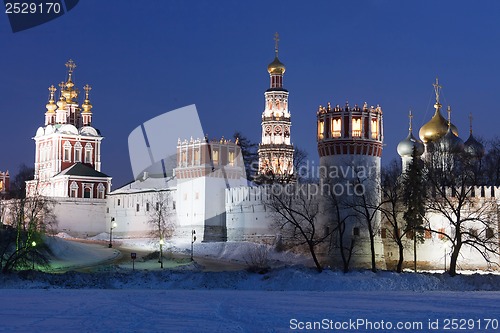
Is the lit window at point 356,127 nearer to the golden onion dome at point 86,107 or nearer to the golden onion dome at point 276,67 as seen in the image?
the golden onion dome at point 276,67

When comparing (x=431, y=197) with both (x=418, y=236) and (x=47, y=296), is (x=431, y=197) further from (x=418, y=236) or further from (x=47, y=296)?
(x=47, y=296)

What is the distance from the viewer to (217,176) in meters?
70.2

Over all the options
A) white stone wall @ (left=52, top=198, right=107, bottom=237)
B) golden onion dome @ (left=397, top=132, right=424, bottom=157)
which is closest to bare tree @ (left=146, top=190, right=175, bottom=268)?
white stone wall @ (left=52, top=198, right=107, bottom=237)

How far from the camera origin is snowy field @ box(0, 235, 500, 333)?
83.1 feet

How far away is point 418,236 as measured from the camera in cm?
4900

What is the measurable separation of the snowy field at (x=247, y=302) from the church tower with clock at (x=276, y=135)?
23.4 m

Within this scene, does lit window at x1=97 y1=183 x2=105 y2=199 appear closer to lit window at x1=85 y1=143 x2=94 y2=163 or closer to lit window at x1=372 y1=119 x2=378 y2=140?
lit window at x1=85 y1=143 x2=94 y2=163

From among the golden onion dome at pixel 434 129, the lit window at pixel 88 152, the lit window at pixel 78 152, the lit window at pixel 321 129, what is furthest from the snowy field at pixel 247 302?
the lit window at pixel 88 152

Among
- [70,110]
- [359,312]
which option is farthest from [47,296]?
[70,110]

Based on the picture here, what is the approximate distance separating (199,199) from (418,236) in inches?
936

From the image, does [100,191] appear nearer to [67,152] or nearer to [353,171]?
[67,152]

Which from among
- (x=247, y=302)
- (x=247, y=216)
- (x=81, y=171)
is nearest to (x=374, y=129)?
(x=247, y=216)

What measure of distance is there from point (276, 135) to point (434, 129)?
18085mm

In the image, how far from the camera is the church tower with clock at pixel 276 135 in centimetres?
7756
